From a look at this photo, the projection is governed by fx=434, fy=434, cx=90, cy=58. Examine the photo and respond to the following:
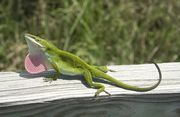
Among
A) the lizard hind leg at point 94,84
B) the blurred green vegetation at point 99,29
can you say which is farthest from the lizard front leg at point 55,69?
the blurred green vegetation at point 99,29

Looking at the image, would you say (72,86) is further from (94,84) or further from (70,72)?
(70,72)

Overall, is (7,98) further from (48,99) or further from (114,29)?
(114,29)

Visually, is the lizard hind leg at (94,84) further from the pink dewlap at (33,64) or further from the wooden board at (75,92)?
the pink dewlap at (33,64)

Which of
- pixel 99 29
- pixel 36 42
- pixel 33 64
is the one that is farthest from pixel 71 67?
pixel 99 29

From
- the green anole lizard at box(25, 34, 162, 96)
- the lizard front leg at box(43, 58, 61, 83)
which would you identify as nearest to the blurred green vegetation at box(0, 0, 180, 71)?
the green anole lizard at box(25, 34, 162, 96)

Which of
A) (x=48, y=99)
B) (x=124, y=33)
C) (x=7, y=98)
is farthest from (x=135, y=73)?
(x=124, y=33)

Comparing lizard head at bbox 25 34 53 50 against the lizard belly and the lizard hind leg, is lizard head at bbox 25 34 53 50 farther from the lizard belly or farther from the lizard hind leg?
the lizard hind leg

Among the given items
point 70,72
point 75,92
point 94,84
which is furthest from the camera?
point 70,72
